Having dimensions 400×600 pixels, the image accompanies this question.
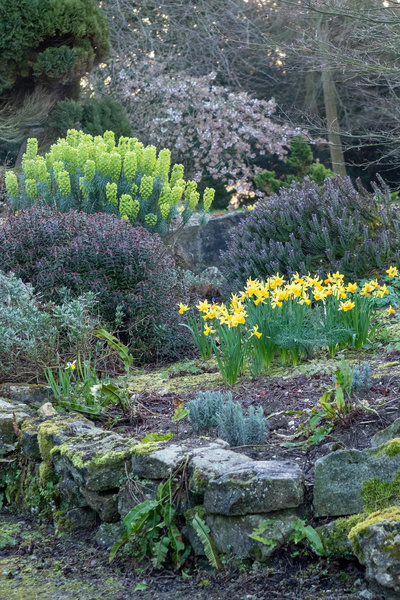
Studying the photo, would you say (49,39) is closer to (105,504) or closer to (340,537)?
(105,504)

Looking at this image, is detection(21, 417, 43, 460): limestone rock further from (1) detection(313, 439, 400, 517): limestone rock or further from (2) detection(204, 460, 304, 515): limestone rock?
(1) detection(313, 439, 400, 517): limestone rock

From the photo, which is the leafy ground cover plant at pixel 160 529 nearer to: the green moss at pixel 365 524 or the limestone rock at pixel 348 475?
the limestone rock at pixel 348 475

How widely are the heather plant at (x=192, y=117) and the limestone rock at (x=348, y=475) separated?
12.1 metres

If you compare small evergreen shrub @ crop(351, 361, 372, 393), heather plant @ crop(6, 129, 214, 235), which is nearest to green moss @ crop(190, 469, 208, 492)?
small evergreen shrub @ crop(351, 361, 372, 393)

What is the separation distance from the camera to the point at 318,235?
675 centimetres

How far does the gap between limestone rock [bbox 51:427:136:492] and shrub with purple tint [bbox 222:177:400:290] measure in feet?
11.9

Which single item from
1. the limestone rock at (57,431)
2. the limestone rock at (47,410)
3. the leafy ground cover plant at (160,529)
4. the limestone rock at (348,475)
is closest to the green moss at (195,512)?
the leafy ground cover plant at (160,529)

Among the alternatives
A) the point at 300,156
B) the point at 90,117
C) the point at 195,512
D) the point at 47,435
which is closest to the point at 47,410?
the point at 47,435

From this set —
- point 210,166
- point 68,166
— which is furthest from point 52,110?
point 68,166

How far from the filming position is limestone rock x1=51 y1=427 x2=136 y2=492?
2.75 meters

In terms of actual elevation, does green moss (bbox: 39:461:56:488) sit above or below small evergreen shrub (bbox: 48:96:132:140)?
below

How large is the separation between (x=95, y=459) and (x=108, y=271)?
2640 millimetres

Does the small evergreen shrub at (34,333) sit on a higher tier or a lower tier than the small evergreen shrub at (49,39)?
lower

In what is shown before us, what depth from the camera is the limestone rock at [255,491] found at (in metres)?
2.25
